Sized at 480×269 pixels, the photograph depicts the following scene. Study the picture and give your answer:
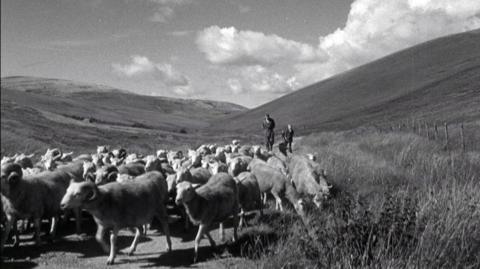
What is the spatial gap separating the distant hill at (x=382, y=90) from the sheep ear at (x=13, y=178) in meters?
34.9

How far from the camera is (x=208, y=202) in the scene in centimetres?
982

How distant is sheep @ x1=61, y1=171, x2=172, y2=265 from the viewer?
8516mm

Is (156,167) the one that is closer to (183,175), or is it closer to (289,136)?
(183,175)

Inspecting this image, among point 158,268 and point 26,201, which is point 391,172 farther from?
point 26,201

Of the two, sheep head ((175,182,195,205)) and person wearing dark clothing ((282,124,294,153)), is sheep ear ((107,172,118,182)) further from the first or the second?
person wearing dark clothing ((282,124,294,153))

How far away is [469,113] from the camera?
79.0 ft

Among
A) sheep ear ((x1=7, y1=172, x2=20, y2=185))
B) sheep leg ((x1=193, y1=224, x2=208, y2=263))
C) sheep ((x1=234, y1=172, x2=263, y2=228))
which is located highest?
sheep ear ((x1=7, y1=172, x2=20, y2=185))

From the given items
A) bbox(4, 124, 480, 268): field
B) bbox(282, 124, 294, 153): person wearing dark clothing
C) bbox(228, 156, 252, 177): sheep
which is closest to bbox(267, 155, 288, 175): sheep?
bbox(228, 156, 252, 177): sheep

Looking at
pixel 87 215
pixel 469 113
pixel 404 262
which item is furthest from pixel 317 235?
pixel 469 113

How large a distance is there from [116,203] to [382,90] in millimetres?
82708

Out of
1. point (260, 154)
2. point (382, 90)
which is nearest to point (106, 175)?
point (260, 154)

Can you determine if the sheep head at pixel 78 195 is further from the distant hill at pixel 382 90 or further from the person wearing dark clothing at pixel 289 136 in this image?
the distant hill at pixel 382 90

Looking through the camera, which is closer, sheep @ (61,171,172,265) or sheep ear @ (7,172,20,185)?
sheep @ (61,171,172,265)

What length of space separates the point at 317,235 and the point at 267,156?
463 inches
